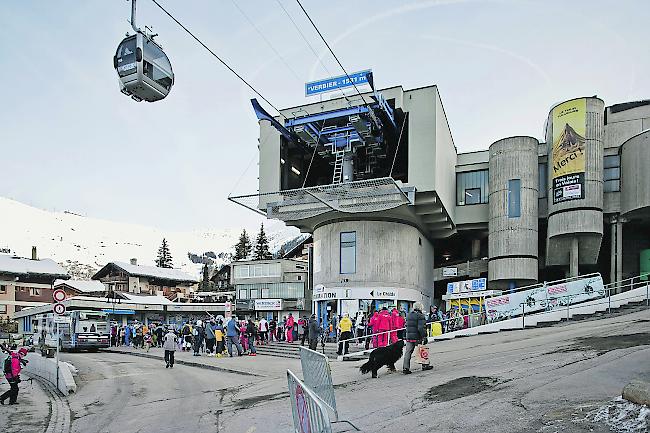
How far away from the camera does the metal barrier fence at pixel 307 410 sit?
5.21 meters

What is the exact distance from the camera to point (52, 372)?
19844 mm

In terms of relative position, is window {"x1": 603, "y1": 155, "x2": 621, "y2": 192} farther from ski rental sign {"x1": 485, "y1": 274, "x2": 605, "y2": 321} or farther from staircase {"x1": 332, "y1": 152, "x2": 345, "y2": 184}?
staircase {"x1": 332, "y1": 152, "x2": 345, "y2": 184}

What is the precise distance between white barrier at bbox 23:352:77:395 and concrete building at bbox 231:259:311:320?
89.7 ft

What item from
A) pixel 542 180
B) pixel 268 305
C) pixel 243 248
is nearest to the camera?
pixel 542 180

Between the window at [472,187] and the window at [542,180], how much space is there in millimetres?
3452

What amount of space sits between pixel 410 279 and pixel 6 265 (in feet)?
169

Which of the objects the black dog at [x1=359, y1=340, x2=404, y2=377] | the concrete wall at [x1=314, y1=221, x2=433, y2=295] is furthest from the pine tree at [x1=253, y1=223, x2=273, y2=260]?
the black dog at [x1=359, y1=340, x2=404, y2=377]

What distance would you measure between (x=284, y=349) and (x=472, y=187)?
67.1 feet

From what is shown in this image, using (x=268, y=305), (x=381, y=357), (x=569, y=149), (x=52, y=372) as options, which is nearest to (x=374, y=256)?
(x=569, y=149)

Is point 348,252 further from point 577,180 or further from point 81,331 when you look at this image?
point 81,331

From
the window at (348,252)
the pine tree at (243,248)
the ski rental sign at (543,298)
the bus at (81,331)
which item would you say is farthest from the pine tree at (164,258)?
the ski rental sign at (543,298)

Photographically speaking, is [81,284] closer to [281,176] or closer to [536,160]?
[281,176]

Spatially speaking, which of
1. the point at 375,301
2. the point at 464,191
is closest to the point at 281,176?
the point at 375,301

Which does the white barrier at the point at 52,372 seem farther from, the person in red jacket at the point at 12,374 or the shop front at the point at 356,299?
the shop front at the point at 356,299
